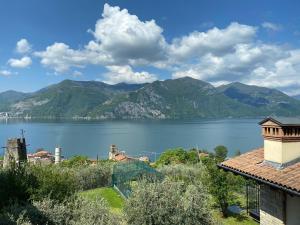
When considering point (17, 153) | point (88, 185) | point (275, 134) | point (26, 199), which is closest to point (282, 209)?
point (275, 134)

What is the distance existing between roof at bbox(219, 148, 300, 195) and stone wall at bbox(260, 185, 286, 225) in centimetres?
60

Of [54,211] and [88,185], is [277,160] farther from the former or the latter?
[88,185]

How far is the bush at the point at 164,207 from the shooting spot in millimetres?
10688

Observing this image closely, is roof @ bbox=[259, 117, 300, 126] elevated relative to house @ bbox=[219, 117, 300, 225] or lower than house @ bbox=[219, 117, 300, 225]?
elevated

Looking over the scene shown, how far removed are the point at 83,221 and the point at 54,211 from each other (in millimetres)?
2060

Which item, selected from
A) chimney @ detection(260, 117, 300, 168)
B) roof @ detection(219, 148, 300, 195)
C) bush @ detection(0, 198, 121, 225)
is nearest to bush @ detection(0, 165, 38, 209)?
bush @ detection(0, 198, 121, 225)

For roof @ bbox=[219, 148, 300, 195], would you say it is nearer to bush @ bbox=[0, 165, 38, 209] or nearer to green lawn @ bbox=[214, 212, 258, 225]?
bush @ bbox=[0, 165, 38, 209]

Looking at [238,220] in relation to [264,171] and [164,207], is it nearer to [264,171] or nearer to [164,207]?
[164,207]

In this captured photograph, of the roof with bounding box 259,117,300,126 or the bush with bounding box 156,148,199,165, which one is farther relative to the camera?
the bush with bounding box 156,148,199,165

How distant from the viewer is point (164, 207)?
35.5 feet

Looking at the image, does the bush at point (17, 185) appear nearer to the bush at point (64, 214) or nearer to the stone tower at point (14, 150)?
the bush at point (64, 214)

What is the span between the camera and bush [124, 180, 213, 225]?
35.1ft

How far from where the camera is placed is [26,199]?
49.8ft

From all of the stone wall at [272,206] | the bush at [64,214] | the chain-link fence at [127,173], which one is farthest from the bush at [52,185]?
the chain-link fence at [127,173]
